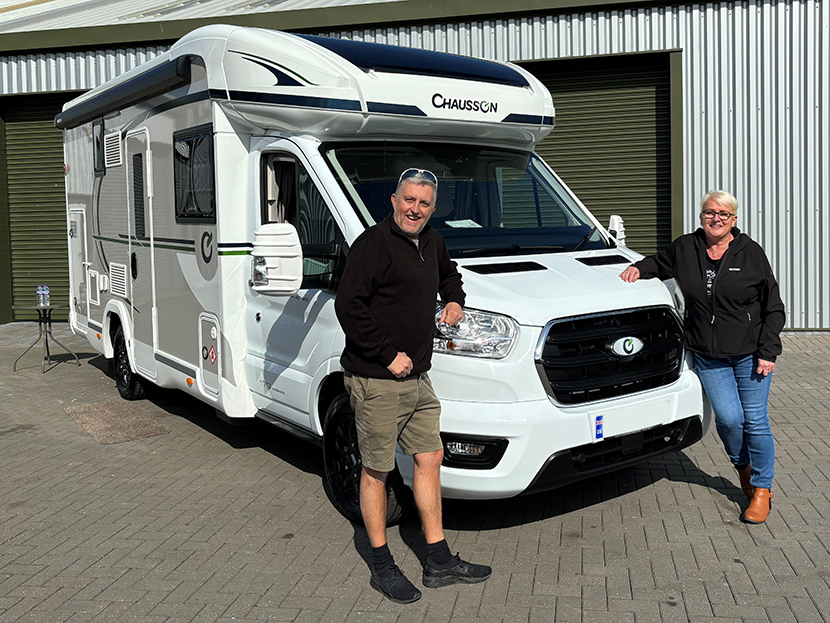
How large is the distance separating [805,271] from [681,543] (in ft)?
26.2

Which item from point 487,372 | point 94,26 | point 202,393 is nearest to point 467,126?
point 487,372

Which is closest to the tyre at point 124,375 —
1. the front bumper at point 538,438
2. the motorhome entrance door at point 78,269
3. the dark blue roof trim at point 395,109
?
the motorhome entrance door at point 78,269

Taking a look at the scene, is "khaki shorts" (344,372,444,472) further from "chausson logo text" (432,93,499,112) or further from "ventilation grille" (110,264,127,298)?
"ventilation grille" (110,264,127,298)

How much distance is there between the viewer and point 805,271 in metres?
11.6

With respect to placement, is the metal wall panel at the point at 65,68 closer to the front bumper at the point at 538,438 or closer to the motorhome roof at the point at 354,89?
the motorhome roof at the point at 354,89

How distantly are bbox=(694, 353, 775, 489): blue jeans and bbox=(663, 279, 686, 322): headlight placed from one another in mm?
284

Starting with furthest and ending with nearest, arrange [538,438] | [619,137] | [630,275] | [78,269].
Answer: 1. [619,137]
2. [78,269]
3. [630,275]
4. [538,438]

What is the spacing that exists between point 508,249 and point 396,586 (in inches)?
83.8

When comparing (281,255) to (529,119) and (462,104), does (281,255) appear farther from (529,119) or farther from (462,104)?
(529,119)

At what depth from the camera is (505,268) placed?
16.0 ft

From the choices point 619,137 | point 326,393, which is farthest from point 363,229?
point 619,137

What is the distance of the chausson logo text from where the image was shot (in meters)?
5.58

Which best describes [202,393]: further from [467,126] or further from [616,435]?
[616,435]

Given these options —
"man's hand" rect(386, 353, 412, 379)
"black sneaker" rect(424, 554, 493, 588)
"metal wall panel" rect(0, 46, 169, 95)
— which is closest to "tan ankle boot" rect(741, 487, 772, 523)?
"black sneaker" rect(424, 554, 493, 588)
